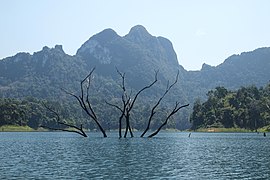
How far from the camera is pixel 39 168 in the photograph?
1640 inches

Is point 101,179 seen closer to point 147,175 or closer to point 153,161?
point 147,175

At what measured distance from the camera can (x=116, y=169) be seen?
41.2 m

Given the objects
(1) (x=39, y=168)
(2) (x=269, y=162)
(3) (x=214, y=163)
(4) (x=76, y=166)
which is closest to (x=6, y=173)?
(1) (x=39, y=168)

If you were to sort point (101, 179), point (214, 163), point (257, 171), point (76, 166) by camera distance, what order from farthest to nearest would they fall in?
point (214, 163), point (76, 166), point (257, 171), point (101, 179)

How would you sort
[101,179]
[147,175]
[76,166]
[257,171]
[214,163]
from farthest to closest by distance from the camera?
[214,163], [76,166], [257,171], [147,175], [101,179]

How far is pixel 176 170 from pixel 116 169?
5802 millimetres

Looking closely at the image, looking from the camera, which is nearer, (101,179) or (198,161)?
(101,179)

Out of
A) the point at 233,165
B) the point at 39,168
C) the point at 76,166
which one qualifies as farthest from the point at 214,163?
the point at 39,168

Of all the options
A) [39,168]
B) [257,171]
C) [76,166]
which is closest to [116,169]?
[76,166]

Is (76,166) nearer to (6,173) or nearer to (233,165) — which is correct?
(6,173)

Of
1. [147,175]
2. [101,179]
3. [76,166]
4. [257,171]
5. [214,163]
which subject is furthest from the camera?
[214,163]

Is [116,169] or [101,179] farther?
[116,169]

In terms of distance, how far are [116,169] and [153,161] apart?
356 inches

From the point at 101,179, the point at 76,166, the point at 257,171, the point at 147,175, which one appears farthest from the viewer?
the point at 76,166
